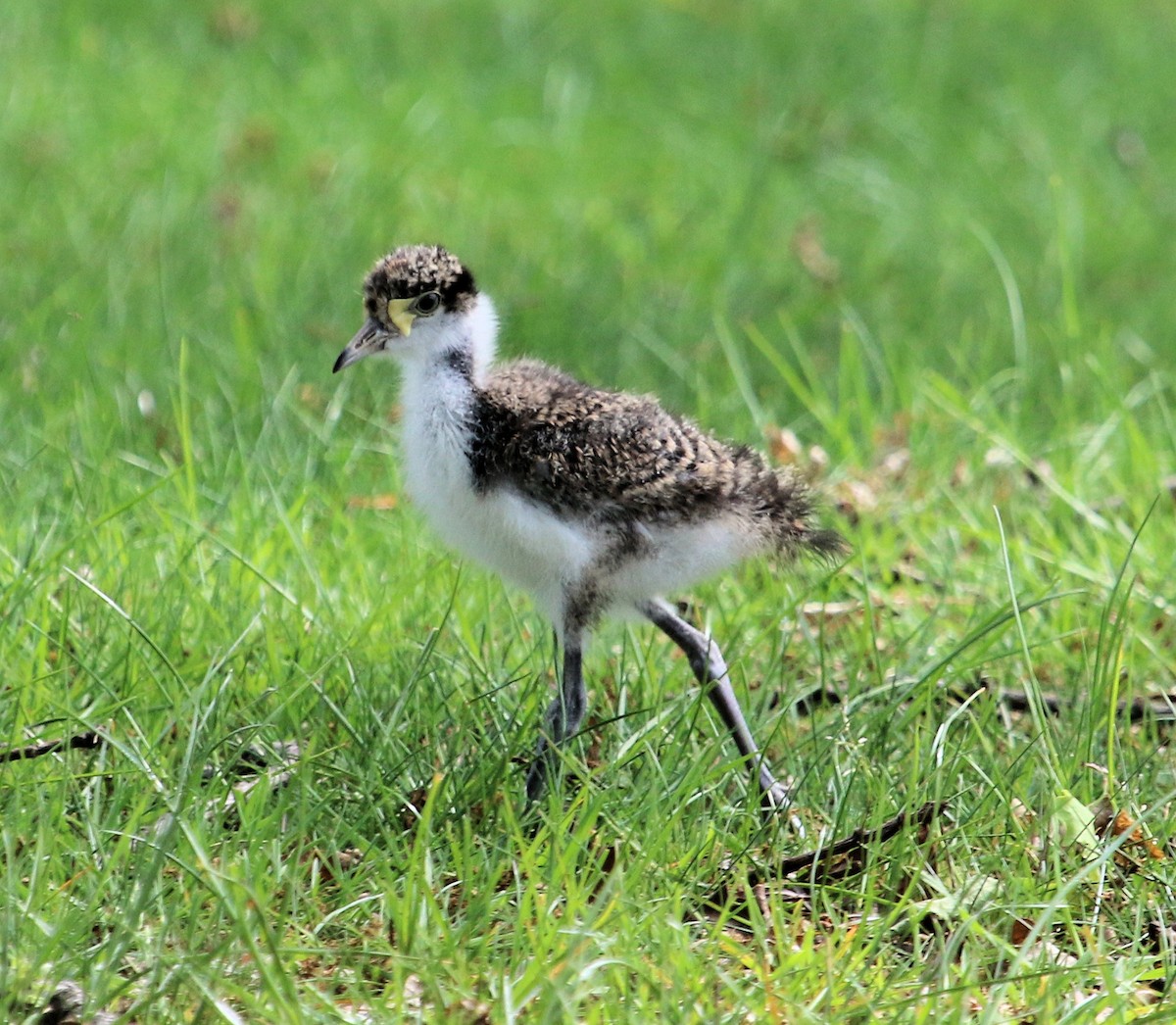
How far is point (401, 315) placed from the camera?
11.8ft

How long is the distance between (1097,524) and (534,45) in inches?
222

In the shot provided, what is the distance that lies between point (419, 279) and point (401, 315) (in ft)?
0.29

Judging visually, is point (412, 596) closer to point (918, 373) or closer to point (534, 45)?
point (918, 373)

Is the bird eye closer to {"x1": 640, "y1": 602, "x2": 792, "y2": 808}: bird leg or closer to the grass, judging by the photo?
the grass

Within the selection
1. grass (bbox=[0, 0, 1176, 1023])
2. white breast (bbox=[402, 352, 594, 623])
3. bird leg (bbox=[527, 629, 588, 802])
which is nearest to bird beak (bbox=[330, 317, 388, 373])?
white breast (bbox=[402, 352, 594, 623])

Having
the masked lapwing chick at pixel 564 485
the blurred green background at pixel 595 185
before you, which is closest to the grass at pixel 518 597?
the blurred green background at pixel 595 185

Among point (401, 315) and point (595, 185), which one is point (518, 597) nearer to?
point (401, 315)

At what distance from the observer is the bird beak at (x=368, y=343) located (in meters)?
3.64

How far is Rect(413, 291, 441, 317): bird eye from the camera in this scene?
3.59 metres

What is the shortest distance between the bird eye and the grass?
0.61 meters

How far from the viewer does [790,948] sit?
2936mm

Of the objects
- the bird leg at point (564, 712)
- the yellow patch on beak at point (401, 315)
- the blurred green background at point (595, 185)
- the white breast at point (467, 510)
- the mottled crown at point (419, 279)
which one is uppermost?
the blurred green background at point (595, 185)

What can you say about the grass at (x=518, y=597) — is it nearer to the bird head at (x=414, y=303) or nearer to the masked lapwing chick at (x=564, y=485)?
the masked lapwing chick at (x=564, y=485)

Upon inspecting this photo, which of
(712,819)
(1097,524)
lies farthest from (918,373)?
(712,819)
